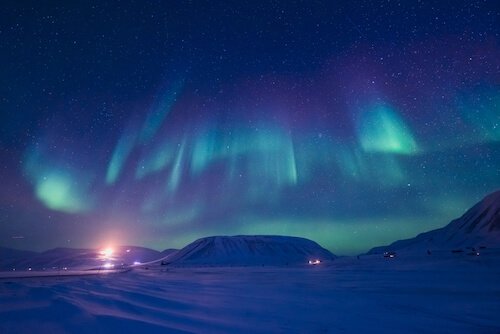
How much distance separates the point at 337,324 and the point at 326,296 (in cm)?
929

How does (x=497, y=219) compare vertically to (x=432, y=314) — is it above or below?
above

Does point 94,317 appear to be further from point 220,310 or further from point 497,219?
point 497,219

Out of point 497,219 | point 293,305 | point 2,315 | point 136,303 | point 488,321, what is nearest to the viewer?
point 488,321

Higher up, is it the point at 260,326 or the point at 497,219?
the point at 497,219

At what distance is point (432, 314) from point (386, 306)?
282cm

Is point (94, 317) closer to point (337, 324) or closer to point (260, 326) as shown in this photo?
point (260, 326)

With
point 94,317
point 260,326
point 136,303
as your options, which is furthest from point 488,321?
point 136,303

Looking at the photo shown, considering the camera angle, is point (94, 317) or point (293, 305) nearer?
point (94, 317)

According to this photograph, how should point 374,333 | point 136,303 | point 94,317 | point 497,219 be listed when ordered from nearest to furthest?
point 374,333 < point 94,317 < point 136,303 < point 497,219

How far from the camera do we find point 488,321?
42.6 feet

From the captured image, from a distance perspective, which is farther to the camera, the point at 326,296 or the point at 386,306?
the point at 326,296

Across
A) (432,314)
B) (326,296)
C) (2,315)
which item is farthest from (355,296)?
(2,315)

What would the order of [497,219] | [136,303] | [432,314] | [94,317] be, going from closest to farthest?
[432,314] → [94,317] → [136,303] → [497,219]

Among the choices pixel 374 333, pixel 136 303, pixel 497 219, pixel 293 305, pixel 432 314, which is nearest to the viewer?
pixel 374 333
